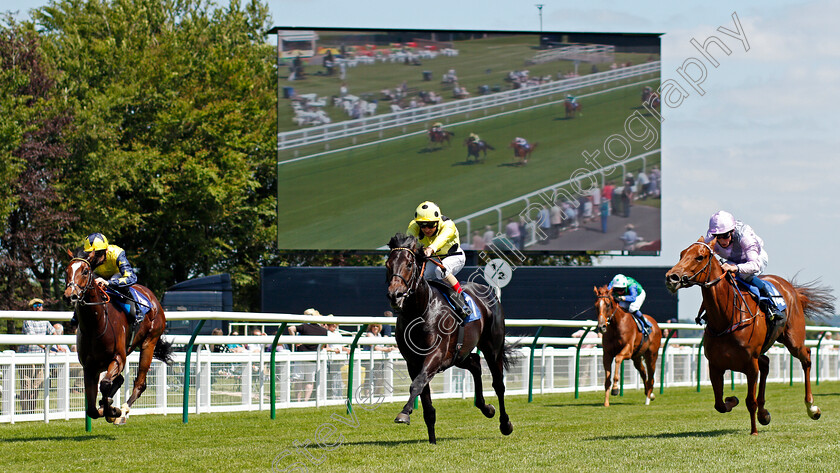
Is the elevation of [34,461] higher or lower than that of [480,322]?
lower

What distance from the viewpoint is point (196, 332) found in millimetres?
10766

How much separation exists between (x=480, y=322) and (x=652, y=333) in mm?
7294

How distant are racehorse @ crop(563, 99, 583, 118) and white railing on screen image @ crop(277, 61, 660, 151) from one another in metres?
0.29

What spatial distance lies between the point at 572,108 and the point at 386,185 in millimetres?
4487

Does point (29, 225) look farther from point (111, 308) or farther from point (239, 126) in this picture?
point (111, 308)

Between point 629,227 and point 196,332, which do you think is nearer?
point 196,332

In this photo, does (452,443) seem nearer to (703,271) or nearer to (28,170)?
(703,271)

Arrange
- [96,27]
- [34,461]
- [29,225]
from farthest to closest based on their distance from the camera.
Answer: [96,27]
[29,225]
[34,461]

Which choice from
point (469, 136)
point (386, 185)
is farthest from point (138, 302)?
point (469, 136)

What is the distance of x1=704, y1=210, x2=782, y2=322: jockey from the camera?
927cm

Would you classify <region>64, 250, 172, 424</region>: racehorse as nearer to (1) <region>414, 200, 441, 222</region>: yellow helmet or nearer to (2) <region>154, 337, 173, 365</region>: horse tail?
(2) <region>154, 337, 173, 365</region>: horse tail

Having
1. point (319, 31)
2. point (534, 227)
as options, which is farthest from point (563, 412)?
point (319, 31)

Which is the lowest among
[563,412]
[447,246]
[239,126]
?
[563,412]

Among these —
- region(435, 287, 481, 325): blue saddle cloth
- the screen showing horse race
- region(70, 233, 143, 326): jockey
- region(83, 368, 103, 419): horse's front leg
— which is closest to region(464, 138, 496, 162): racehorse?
the screen showing horse race
